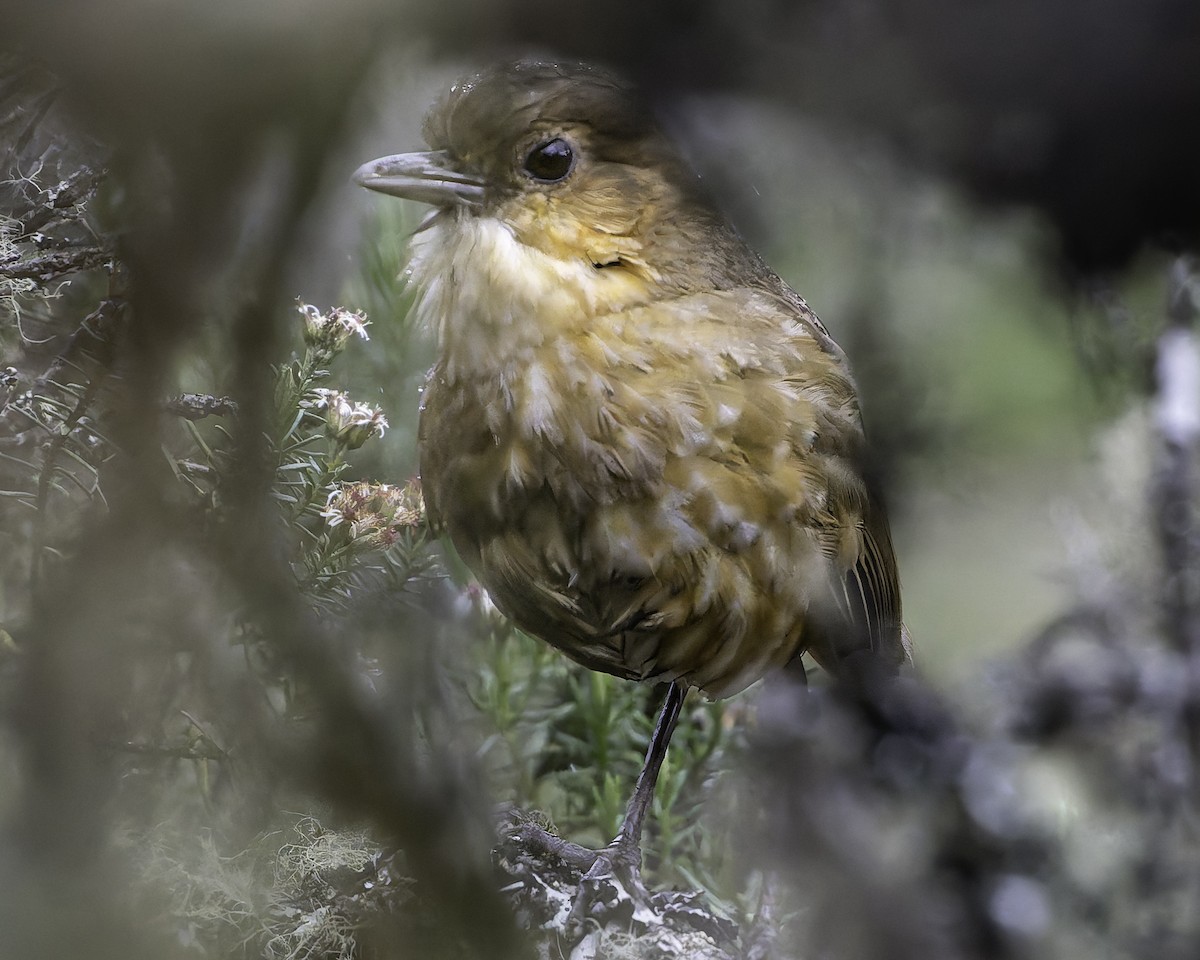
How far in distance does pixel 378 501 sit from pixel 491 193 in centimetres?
18

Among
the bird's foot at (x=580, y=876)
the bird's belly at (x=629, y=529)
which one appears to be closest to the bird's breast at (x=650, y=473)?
the bird's belly at (x=629, y=529)

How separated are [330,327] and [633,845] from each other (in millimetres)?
343

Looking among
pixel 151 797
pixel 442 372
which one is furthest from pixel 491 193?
pixel 151 797

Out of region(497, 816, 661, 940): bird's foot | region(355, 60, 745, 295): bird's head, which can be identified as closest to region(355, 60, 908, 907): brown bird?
region(355, 60, 745, 295): bird's head

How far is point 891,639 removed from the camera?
626 millimetres

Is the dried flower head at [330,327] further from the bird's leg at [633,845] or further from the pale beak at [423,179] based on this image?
the bird's leg at [633,845]

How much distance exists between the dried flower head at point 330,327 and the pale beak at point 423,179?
8 centimetres

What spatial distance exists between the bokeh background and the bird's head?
0.05 feet

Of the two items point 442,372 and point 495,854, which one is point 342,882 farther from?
point 442,372

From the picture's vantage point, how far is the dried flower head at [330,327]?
563 mm

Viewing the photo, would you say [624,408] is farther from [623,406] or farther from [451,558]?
[451,558]

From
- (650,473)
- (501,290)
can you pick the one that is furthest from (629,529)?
(501,290)

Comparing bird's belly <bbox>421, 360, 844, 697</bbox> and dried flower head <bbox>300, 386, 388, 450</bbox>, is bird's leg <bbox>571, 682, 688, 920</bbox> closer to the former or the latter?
bird's belly <bbox>421, 360, 844, 697</bbox>

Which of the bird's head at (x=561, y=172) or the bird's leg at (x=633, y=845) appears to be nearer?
the bird's head at (x=561, y=172)
